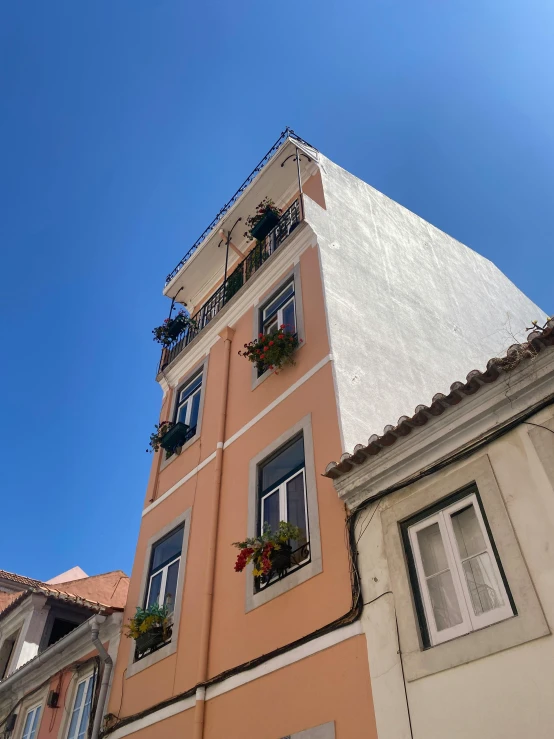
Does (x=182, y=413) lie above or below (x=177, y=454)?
above

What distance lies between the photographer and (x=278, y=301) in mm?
11305

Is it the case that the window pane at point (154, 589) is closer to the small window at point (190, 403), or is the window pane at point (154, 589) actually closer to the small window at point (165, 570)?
the small window at point (165, 570)

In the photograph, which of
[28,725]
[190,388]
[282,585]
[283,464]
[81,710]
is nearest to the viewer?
[282,585]

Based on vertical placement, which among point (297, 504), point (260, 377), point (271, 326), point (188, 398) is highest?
point (188, 398)

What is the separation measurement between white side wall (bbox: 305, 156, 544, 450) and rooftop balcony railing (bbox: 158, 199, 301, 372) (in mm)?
513

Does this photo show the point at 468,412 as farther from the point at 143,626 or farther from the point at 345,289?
the point at 143,626

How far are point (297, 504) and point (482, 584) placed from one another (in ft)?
9.97

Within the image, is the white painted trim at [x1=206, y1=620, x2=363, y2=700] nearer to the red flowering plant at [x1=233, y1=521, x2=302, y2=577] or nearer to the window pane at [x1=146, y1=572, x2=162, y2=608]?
the red flowering plant at [x1=233, y1=521, x2=302, y2=577]

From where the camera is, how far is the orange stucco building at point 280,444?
667 cm

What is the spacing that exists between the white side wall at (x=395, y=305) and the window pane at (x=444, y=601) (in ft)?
7.45

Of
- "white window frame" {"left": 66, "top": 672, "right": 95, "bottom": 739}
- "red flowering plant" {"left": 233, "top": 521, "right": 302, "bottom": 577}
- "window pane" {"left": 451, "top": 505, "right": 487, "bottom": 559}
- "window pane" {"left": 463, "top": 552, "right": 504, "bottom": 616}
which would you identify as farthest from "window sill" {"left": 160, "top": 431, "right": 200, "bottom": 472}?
"window pane" {"left": 463, "top": 552, "right": 504, "bottom": 616}

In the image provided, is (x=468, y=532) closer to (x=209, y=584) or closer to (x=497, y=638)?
(x=497, y=638)

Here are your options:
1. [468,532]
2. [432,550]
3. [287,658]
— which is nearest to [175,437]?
[287,658]

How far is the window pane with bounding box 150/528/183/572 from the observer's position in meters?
10.3
